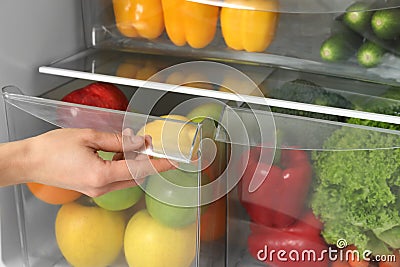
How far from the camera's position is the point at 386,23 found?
1044 mm

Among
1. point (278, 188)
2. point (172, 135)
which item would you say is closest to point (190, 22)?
point (172, 135)

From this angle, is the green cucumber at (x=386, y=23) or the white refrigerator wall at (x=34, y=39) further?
the white refrigerator wall at (x=34, y=39)

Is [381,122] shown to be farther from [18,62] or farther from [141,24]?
→ [18,62]

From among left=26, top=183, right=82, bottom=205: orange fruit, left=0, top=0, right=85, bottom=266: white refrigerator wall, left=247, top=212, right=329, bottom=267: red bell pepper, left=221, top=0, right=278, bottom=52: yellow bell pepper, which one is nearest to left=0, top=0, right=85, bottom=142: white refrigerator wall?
left=0, top=0, right=85, bottom=266: white refrigerator wall

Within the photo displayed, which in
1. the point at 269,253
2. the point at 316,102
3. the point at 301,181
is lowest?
the point at 269,253

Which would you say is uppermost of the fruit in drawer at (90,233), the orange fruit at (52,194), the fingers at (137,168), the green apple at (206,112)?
the green apple at (206,112)

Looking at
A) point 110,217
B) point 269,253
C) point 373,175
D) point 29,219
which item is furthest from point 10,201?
point 373,175

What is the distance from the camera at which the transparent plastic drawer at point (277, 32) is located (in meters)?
1.04

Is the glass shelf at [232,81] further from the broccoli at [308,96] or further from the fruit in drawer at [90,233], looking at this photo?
the fruit in drawer at [90,233]

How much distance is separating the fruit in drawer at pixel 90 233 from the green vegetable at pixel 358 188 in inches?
12.9

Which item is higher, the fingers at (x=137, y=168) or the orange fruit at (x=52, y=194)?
the fingers at (x=137, y=168)

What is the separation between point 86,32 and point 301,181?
51 cm

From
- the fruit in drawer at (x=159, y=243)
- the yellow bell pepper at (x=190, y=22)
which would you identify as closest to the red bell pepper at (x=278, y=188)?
the fruit in drawer at (x=159, y=243)

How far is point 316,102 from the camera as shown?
1091mm
